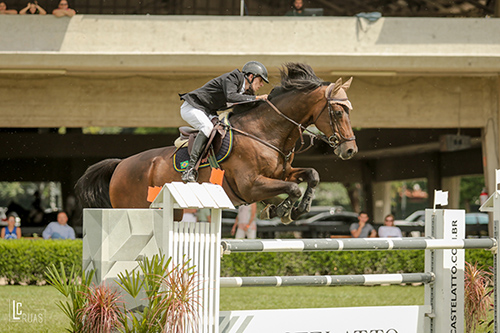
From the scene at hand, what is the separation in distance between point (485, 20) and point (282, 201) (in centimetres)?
848

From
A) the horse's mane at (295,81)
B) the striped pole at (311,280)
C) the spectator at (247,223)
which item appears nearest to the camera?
the striped pole at (311,280)

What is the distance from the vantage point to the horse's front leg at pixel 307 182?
5918mm

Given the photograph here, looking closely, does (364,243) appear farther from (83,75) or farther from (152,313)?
(83,75)

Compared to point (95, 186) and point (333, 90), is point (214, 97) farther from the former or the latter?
point (95, 186)

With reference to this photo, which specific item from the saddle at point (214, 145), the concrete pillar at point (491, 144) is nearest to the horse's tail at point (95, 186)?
the saddle at point (214, 145)

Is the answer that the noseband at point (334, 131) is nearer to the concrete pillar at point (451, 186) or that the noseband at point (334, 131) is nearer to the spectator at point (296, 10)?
the spectator at point (296, 10)

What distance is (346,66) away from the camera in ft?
40.9

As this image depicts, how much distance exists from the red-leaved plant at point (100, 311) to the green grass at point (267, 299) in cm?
273

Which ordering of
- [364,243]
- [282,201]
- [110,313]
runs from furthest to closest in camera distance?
[282,201] → [364,243] → [110,313]

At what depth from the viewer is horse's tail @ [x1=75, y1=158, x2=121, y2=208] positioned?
746 centimetres

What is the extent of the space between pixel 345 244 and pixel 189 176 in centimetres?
204

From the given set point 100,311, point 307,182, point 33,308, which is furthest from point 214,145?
point 33,308

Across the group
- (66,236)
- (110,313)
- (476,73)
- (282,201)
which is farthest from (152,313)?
(476,73)

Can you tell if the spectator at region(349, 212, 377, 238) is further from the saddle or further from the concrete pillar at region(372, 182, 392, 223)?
the concrete pillar at region(372, 182, 392, 223)
